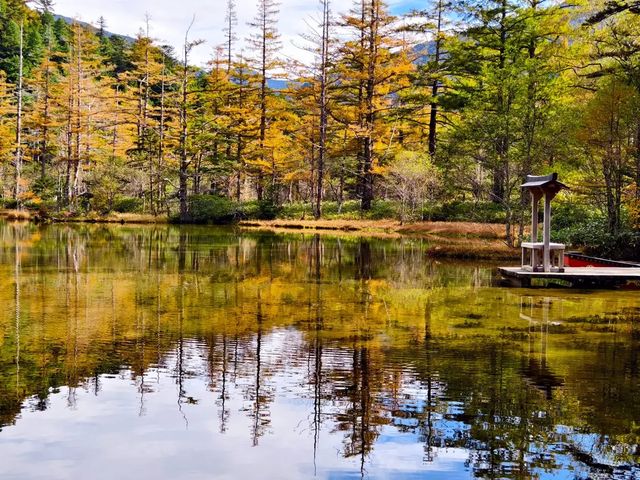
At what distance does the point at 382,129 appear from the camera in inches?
1709

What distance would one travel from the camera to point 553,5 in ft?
127

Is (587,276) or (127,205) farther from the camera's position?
(127,205)

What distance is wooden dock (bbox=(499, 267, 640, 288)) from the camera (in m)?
16.3

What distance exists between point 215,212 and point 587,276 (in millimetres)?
31695

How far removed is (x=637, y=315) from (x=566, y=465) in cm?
828

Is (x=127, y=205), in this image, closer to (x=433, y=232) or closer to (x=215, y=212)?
(x=215, y=212)

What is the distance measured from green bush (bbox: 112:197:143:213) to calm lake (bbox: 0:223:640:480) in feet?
109

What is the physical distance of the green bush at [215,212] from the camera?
1768 inches

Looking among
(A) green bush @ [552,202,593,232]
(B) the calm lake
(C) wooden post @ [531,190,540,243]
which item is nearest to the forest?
(A) green bush @ [552,202,593,232]

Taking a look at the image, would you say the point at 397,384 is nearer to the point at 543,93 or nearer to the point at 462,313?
the point at 462,313

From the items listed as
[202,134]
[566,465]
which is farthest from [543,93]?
[202,134]

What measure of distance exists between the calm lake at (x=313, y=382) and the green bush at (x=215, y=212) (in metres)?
29.1

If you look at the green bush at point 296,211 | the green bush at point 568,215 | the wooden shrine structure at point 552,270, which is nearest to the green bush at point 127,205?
the green bush at point 296,211

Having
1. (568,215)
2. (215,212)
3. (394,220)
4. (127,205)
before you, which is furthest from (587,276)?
(127,205)
